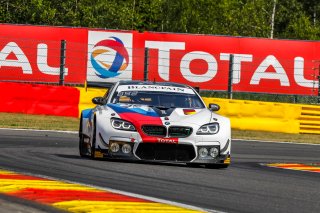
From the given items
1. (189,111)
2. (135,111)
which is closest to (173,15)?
(189,111)

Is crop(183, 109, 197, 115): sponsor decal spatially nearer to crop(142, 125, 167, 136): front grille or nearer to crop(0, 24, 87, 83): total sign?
crop(142, 125, 167, 136): front grille

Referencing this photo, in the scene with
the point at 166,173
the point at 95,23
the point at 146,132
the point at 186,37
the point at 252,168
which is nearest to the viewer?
the point at 166,173

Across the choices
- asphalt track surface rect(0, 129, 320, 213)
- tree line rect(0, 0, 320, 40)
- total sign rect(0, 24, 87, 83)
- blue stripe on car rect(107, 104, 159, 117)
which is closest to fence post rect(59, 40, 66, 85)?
total sign rect(0, 24, 87, 83)

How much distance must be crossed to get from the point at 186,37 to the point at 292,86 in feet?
10.6

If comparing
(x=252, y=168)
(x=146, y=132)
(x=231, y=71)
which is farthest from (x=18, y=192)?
(x=231, y=71)

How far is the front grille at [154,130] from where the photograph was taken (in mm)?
14383

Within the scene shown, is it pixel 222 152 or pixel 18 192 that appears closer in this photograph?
pixel 18 192

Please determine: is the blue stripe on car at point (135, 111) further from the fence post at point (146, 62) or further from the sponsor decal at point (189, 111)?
the fence post at point (146, 62)

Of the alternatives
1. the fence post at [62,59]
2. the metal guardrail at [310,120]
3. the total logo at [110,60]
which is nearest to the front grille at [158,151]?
the metal guardrail at [310,120]

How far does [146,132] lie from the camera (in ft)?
47.2

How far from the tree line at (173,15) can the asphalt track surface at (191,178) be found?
24737 millimetres

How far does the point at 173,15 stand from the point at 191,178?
40158mm

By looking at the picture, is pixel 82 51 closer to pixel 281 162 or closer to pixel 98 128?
pixel 281 162

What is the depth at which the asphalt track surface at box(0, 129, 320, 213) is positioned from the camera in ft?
35.1
